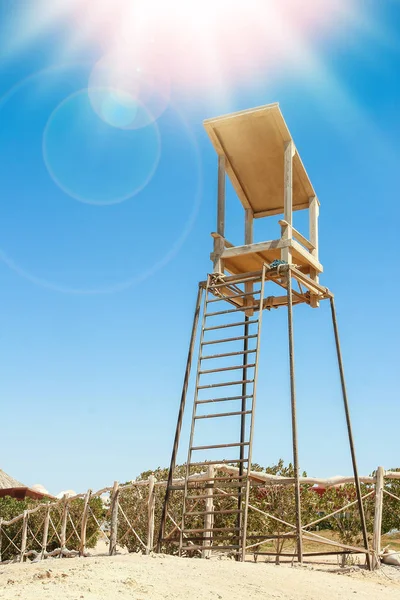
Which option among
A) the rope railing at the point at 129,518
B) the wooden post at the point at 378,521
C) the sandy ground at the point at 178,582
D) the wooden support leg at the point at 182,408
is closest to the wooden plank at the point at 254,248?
the wooden support leg at the point at 182,408

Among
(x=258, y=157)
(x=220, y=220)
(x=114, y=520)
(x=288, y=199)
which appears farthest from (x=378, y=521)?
(x=114, y=520)

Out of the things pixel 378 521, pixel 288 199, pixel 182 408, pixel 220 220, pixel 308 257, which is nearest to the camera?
pixel 378 521

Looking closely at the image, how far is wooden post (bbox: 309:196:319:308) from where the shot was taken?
10711 mm

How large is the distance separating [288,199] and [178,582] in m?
6.14

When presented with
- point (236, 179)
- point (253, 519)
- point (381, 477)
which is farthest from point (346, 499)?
point (236, 179)

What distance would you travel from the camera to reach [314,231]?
1081cm

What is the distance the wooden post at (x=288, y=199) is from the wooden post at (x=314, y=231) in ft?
3.04

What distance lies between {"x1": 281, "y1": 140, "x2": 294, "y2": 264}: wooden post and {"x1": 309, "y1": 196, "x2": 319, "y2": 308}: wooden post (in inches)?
36.5

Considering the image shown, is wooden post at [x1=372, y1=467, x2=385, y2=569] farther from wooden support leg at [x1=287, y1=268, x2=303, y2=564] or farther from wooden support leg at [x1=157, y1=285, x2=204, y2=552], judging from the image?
wooden support leg at [x1=157, y1=285, x2=204, y2=552]

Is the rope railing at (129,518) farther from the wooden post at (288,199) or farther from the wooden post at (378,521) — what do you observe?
the wooden post at (288,199)

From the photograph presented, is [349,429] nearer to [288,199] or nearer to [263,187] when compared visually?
[288,199]

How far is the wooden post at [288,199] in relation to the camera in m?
9.77

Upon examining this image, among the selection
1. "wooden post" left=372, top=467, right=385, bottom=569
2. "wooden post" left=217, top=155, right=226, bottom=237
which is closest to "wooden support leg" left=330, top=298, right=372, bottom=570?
"wooden post" left=372, top=467, right=385, bottom=569

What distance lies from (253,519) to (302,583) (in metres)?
8.10
